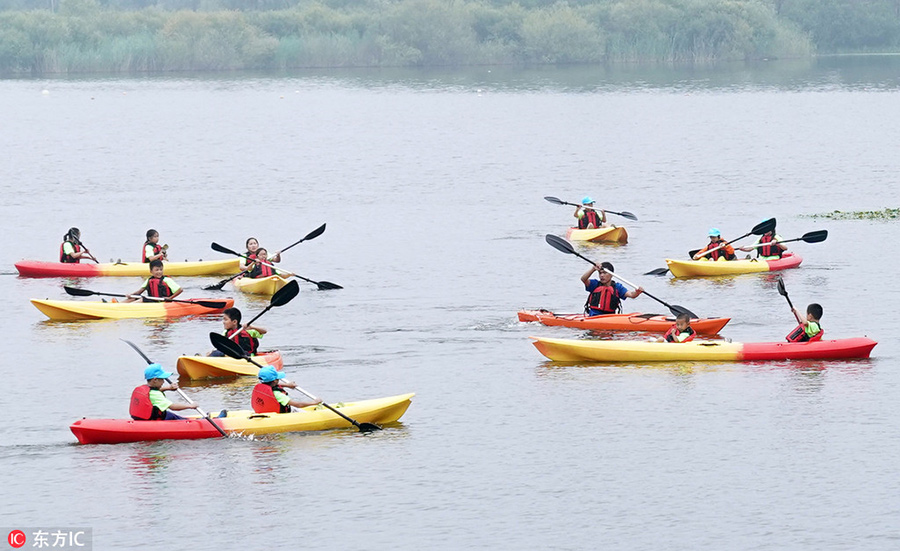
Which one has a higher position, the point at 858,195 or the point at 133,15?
the point at 133,15

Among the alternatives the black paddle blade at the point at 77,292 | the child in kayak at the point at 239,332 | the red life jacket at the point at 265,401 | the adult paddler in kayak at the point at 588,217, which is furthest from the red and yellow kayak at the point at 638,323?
the adult paddler in kayak at the point at 588,217

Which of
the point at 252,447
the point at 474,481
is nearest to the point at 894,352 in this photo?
the point at 474,481

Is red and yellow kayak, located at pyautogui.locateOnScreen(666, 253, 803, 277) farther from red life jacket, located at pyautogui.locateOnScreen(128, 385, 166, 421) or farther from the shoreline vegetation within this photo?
the shoreline vegetation

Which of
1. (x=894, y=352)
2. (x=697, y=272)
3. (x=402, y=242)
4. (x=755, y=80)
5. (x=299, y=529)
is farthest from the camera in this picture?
(x=755, y=80)

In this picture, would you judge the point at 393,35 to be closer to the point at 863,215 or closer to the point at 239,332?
the point at 863,215

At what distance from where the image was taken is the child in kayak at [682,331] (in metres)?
22.2

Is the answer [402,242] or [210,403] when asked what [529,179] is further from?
[210,403]

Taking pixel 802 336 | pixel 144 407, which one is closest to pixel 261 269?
pixel 144 407

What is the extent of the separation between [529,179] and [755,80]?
142ft

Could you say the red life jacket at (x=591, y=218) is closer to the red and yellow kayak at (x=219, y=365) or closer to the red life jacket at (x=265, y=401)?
the red and yellow kayak at (x=219, y=365)

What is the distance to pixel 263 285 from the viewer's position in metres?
28.2

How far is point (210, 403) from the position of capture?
800 inches

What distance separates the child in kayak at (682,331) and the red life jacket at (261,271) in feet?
30.4

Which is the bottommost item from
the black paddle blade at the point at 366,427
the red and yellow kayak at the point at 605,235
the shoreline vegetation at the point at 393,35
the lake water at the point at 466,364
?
the lake water at the point at 466,364
